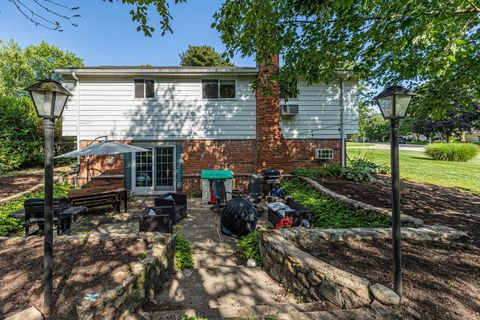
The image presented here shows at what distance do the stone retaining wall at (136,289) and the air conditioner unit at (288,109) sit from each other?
772 centimetres

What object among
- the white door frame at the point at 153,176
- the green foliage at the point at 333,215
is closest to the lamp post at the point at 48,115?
the green foliage at the point at 333,215

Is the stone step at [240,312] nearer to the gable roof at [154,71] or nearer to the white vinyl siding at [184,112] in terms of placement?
the white vinyl siding at [184,112]

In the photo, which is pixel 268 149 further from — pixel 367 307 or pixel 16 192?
pixel 16 192

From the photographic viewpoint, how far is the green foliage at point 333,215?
5.16 m

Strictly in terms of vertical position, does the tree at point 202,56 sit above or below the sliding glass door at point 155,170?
above

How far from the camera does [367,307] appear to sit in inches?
92.7

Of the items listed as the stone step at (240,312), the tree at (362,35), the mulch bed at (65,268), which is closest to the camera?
the stone step at (240,312)

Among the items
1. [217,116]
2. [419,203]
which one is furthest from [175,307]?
[217,116]

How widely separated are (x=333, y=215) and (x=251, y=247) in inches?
101

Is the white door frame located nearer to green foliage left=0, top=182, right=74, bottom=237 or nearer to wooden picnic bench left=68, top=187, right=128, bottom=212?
wooden picnic bench left=68, top=187, right=128, bottom=212

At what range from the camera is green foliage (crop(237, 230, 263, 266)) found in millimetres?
4487

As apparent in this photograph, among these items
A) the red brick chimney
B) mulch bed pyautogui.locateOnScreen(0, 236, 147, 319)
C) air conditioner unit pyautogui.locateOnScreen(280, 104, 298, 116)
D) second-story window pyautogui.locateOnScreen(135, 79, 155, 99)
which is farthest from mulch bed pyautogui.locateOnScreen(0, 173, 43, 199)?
air conditioner unit pyautogui.locateOnScreen(280, 104, 298, 116)

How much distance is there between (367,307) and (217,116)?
29.1 feet

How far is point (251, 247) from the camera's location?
473 cm
